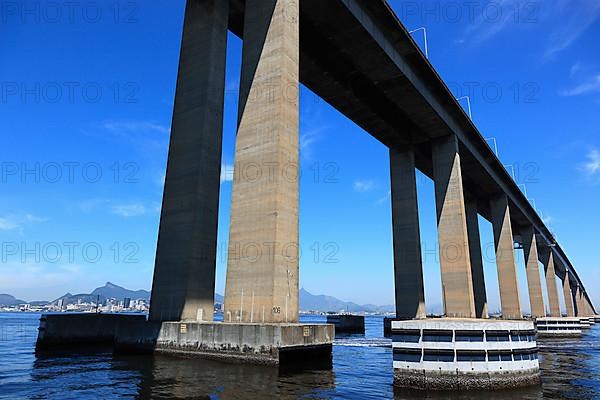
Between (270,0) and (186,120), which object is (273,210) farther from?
(270,0)

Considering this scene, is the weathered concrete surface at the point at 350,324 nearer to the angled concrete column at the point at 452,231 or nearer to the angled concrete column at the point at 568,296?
the angled concrete column at the point at 452,231

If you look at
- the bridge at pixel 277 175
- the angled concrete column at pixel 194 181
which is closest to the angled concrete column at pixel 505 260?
the bridge at pixel 277 175

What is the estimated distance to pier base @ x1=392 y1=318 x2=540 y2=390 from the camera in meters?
11.7

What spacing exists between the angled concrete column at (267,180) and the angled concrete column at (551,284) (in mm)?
91518

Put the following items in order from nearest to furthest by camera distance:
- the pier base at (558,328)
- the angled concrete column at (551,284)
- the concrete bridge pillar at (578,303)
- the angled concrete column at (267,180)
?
1. the angled concrete column at (267,180)
2. the pier base at (558,328)
3. the angled concrete column at (551,284)
4. the concrete bridge pillar at (578,303)

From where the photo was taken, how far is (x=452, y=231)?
155 ft

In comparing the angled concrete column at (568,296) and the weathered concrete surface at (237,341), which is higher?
the angled concrete column at (568,296)

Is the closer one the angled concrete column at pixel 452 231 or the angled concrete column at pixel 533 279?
the angled concrete column at pixel 452 231

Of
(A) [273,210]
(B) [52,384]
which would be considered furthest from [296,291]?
(B) [52,384]

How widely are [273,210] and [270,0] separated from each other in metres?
13.1

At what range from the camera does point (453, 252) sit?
151 feet

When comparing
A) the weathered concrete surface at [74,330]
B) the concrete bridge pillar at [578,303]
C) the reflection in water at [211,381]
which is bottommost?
the reflection in water at [211,381]

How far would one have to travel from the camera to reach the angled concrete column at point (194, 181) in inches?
929

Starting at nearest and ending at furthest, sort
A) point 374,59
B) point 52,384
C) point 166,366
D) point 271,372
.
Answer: point 52,384, point 271,372, point 166,366, point 374,59
